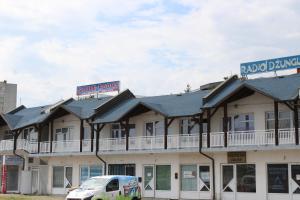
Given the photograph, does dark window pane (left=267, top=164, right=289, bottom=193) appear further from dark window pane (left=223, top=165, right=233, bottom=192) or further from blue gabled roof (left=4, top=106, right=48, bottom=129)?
blue gabled roof (left=4, top=106, right=48, bottom=129)

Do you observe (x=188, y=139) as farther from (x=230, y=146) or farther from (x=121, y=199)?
(x=121, y=199)

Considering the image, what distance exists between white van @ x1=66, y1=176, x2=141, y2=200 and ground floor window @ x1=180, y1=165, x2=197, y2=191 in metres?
7.46

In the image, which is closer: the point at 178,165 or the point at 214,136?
the point at 214,136

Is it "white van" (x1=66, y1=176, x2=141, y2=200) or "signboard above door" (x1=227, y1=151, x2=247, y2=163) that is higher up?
"signboard above door" (x1=227, y1=151, x2=247, y2=163)

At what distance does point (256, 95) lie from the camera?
110ft

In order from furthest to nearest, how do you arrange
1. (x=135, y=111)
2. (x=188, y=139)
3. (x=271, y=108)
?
(x=135, y=111) → (x=188, y=139) → (x=271, y=108)

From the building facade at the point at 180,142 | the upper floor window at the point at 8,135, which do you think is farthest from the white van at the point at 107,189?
the upper floor window at the point at 8,135

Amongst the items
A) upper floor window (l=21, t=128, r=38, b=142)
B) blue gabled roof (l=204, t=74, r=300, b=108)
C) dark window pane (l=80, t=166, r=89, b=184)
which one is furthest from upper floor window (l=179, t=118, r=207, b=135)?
upper floor window (l=21, t=128, r=38, b=142)

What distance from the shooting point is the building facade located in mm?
31781

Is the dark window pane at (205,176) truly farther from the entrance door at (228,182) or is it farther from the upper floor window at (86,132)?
the upper floor window at (86,132)

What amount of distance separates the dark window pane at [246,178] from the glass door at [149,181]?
6578 mm

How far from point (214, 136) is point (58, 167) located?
588 inches

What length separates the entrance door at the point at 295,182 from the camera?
30656mm

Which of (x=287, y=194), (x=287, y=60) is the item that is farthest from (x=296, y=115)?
(x=287, y=60)
